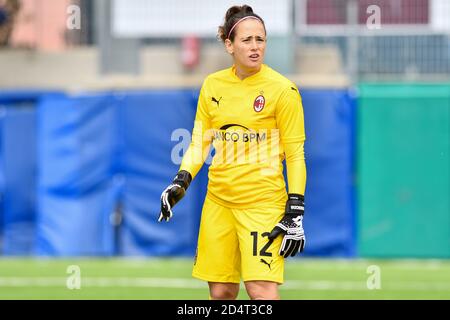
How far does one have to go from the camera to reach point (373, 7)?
1783 centimetres

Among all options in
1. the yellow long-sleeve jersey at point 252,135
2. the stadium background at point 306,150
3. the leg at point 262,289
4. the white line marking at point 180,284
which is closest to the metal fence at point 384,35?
the stadium background at point 306,150

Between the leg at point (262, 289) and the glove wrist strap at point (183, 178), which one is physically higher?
the glove wrist strap at point (183, 178)

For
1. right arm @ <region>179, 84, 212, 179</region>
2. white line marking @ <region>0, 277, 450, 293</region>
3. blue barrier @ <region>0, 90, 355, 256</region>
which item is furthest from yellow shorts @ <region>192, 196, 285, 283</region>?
blue barrier @ <region>0, 90, 355, 256</region>

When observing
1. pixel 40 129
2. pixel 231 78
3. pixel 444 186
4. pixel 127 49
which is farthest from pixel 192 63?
pixel 231 78

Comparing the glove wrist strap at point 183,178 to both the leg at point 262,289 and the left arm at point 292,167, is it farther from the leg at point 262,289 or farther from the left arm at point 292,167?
Answer: the leg at point 262,289

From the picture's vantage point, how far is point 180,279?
1435 cm

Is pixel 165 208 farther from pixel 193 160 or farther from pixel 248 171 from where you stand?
pixel 248 171

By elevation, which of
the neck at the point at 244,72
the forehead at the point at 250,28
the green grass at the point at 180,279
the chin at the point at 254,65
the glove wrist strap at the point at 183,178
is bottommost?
the green grass at the point at 180,279

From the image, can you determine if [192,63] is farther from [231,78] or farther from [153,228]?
[231,78]

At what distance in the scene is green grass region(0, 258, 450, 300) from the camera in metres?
12.6

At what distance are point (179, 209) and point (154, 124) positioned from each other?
49.7 inches

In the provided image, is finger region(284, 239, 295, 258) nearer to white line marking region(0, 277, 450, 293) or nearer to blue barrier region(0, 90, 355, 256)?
white line marking region(0, 277, 450, 293)

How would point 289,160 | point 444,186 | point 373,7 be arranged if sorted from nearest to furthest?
point 289,160 → point 444,186 → point 373,7

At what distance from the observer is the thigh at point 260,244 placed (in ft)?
24.2
